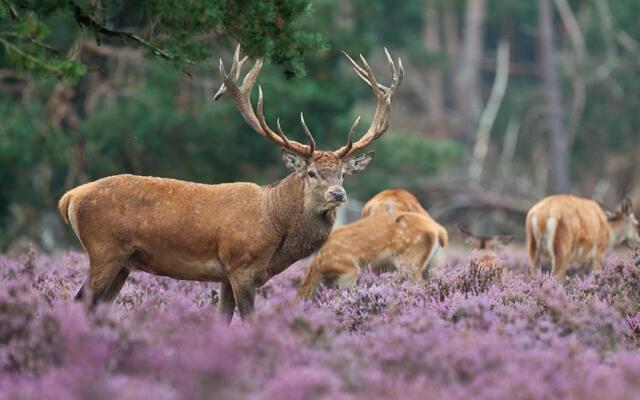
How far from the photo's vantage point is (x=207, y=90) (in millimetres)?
23906

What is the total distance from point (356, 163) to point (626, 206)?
19.9ft

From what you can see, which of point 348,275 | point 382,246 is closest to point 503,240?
point 382,246

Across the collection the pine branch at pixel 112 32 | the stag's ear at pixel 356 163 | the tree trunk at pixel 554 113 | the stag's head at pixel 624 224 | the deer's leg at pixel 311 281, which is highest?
the pine branch at pixel 112 32

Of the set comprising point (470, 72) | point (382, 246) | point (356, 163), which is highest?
point (356, 163)

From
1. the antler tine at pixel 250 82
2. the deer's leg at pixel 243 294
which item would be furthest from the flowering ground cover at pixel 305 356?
the antler tine at pixel 250 82

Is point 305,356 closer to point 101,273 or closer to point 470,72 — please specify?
point 101,273

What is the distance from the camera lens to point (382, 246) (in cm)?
1130

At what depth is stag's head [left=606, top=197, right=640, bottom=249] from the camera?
1399 centimetres

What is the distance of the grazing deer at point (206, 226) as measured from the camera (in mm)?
8188

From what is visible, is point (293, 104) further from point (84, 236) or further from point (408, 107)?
point (408, 107)

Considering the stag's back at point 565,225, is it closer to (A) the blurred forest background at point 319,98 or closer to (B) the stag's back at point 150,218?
(A) the blurred forest background at point 319,98

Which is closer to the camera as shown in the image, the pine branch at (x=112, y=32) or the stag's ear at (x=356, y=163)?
the stag's ear at (x=356, y=163)

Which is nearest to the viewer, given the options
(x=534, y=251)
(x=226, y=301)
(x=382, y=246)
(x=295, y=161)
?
(x=226, y=301)

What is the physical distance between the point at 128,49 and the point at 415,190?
26.4ft
